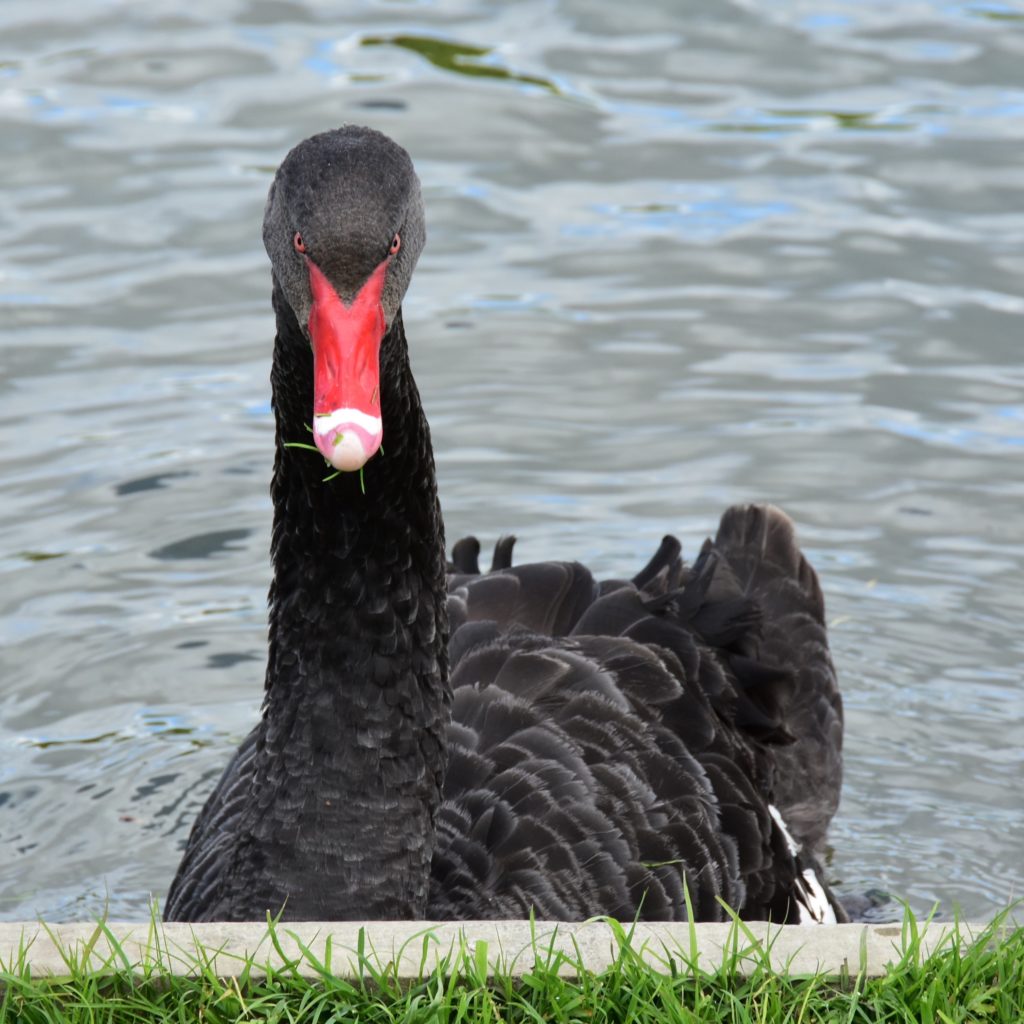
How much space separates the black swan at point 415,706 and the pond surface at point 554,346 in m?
1.04

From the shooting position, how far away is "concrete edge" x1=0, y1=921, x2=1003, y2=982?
318cm

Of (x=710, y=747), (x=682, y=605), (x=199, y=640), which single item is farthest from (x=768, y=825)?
(x=199, y=640)

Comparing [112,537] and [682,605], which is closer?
[682,605]

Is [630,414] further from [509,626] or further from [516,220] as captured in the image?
[509,626]

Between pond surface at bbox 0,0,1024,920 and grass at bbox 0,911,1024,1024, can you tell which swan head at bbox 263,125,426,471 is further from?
pond surface at bbox 0,0,1024,920

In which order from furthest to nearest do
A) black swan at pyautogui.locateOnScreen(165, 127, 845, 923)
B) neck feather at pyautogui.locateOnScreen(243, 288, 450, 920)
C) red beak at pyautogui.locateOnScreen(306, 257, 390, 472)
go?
neck feather at pyautogui.locateOnScreen(243, 288, 450, 920) < black swan at pyautogui.locateOnScreen(165, 127, 845, 923) < red beak at pyautogui.locateOnScreen(306, 257, 390, 472)

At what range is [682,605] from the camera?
5.04 m

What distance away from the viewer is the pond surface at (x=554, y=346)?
603cm

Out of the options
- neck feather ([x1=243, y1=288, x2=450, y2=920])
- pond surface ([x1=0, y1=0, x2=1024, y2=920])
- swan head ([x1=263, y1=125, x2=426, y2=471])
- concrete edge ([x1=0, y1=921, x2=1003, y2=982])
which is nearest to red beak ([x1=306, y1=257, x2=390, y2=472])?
swan head ([x1=263, y1=125, x2=426, y2=471])

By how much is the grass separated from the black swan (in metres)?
0.67

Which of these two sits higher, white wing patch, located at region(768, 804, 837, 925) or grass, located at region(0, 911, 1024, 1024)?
grass, located at region(0, 911, 1024, 1024)

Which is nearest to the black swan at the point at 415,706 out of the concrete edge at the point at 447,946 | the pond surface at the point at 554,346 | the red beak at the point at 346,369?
the red beak at the point at 346,369

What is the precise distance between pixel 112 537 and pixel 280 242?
12.0 feet

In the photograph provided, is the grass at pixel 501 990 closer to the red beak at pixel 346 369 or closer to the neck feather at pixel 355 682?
the neck feather at pixel 355 682
